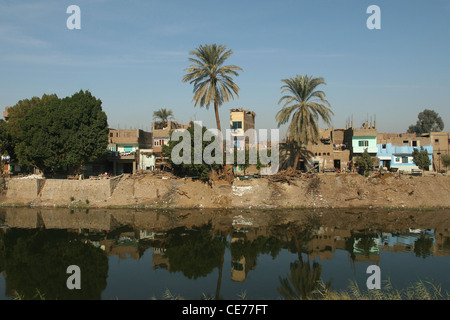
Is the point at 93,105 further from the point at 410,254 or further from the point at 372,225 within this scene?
the point at 410,254

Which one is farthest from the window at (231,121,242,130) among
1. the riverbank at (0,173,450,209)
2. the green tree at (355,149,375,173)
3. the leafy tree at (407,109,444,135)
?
the leafy tree at (407,109,444,135)

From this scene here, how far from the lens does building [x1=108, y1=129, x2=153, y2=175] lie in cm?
4569

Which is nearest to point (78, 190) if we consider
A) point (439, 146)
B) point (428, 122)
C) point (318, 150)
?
point (318, 150)

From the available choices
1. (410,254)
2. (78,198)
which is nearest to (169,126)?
(78,198)

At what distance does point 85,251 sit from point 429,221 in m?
26.0

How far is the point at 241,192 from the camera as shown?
3456 cm

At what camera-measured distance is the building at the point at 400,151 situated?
154ft

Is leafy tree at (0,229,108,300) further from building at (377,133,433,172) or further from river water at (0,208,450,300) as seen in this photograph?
building at (377,133,433,172)

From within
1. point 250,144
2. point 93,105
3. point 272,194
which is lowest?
point 272,194

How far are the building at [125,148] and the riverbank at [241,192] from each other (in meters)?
9.85

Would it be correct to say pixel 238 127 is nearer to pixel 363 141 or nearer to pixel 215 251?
pixel 363 141

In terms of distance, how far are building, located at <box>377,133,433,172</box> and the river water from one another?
55.3 feet

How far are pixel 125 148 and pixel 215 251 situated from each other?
30.7 m
